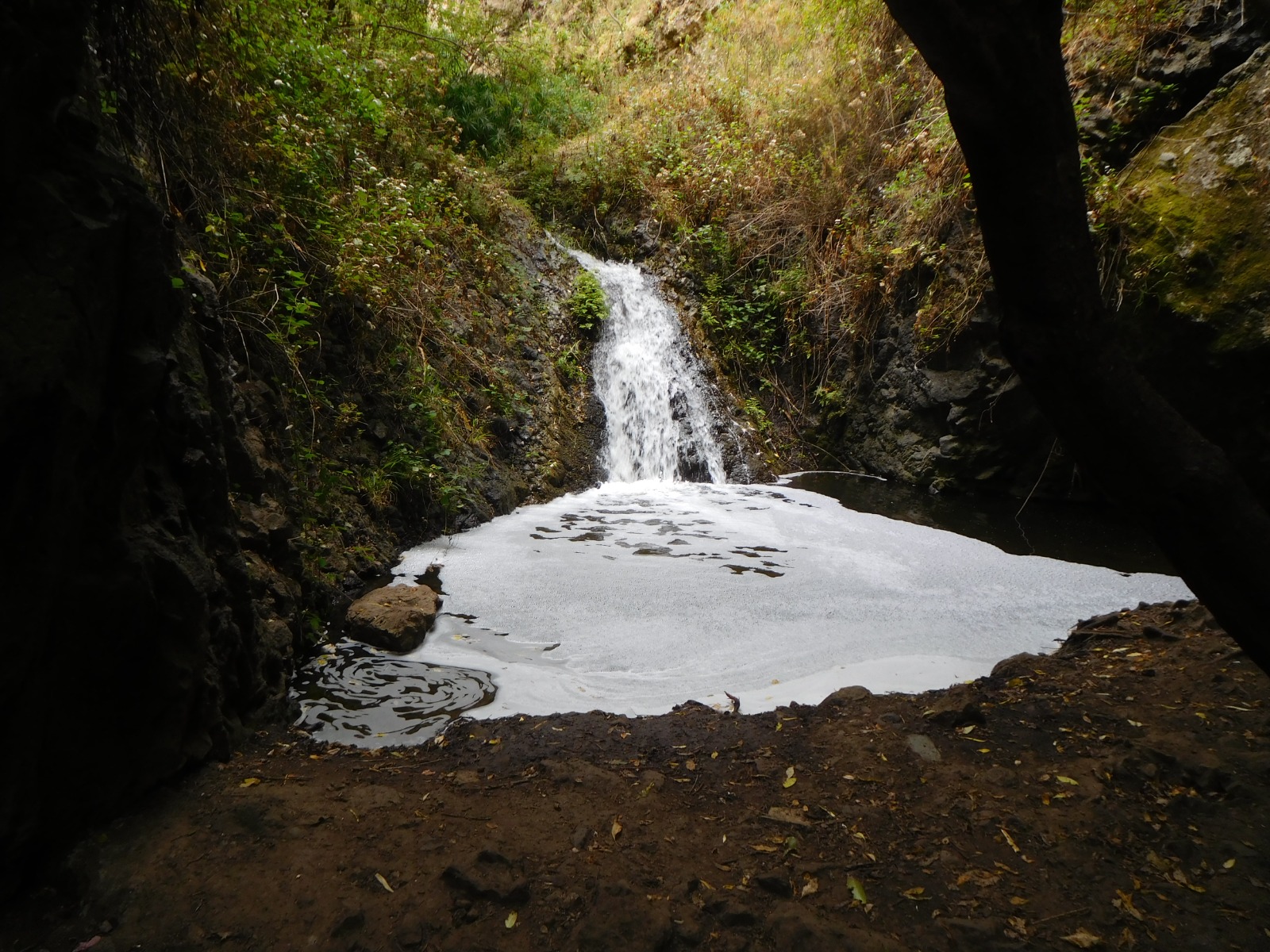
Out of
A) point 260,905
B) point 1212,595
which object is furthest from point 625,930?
point 1212,595

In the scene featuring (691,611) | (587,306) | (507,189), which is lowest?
(691,611)

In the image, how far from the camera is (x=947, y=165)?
7.06 m

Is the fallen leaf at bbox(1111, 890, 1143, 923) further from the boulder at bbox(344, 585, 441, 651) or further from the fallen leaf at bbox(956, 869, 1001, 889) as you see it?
the boulder at bbox(344, 585, 441, 651)

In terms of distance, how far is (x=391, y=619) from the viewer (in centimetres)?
375

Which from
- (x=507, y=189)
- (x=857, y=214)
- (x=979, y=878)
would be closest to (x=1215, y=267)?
(x=857, y=214)

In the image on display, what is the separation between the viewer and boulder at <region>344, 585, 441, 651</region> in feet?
12.1

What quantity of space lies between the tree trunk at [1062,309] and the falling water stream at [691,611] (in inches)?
79.6

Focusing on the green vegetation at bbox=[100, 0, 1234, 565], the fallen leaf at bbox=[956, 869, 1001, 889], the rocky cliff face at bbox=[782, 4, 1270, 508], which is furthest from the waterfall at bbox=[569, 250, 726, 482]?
the fallen leaf at bbox=[956, 869, 1001, 889]

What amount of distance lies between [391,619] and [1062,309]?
3.39 metres

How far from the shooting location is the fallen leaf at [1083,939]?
158 centimetres

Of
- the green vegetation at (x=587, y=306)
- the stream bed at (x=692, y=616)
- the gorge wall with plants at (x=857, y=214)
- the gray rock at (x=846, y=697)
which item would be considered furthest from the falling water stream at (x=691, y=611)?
the green vegetation at (x=587, y=306)

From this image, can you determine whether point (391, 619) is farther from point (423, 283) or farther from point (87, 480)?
point (423, 283)

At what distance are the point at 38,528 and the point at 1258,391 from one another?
6727 millimetres

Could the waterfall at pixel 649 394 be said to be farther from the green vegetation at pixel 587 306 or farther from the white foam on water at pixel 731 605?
the white foam on water at pixel 731 605
